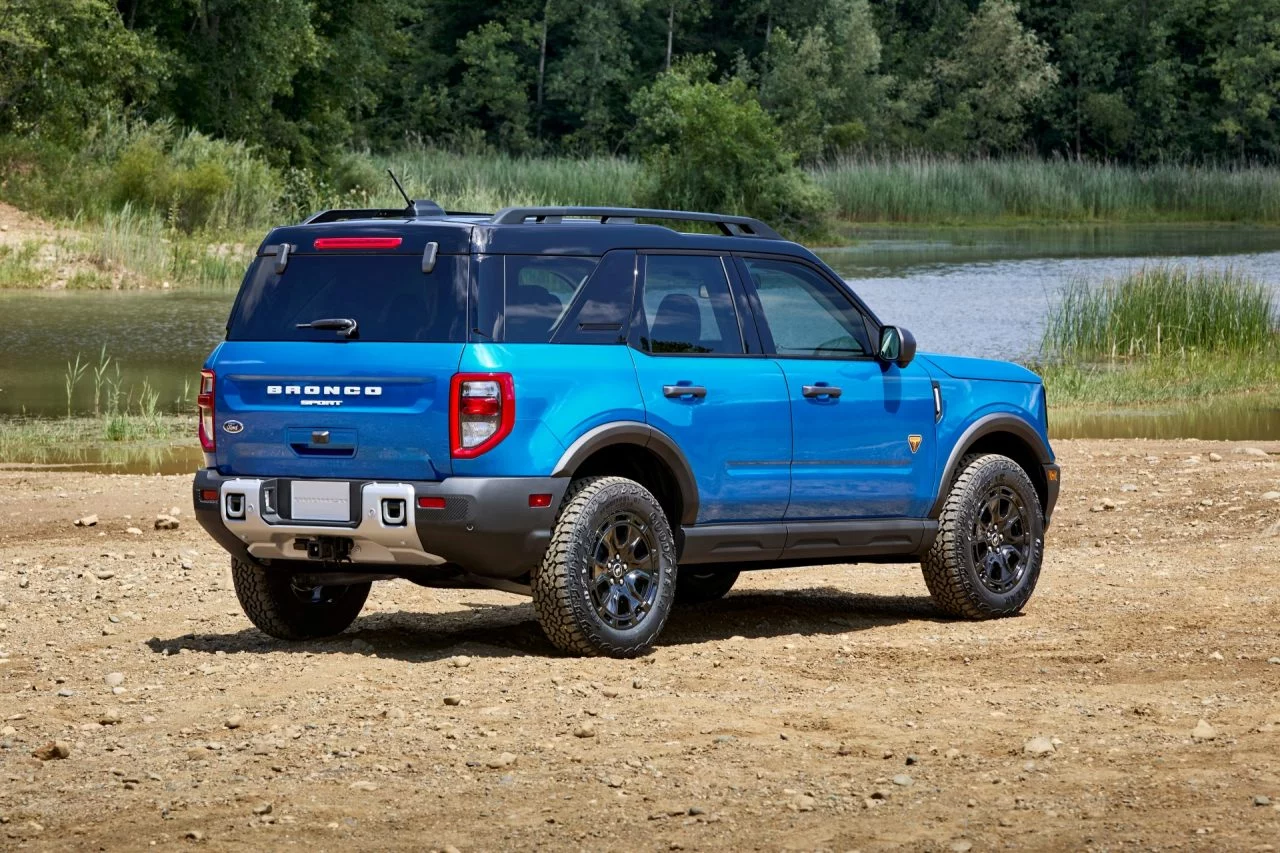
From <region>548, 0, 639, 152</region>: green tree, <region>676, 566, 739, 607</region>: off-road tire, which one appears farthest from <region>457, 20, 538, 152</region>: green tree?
<region>676, 566, 739, 607</region>: off-road tire

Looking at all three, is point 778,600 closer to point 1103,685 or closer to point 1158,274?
point 1103,685

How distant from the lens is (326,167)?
5538cm

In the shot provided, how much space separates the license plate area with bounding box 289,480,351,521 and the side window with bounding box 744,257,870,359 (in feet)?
7.25

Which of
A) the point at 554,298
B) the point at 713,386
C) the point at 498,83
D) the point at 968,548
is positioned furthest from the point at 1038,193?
the point at 554,298

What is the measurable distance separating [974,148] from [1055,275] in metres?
43.5

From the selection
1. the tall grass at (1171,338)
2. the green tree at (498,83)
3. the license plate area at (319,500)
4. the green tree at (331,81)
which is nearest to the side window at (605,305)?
the license plate area at (319,500)

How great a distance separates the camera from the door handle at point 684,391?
340 inches

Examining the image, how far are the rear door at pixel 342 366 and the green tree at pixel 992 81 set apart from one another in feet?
250

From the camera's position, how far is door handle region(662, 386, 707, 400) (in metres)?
8.65

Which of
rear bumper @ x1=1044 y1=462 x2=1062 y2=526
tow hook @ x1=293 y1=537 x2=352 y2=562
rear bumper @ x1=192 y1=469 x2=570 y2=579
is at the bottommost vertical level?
rear bumper @ x1=1044 y1=462 x2=1062 y2=526

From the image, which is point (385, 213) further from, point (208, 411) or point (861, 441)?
point (861, 441)

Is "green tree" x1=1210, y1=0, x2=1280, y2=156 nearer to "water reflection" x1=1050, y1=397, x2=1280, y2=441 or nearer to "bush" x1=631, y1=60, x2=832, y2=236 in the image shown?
"bush" x1=631, y1=60, x2=832, y2=236

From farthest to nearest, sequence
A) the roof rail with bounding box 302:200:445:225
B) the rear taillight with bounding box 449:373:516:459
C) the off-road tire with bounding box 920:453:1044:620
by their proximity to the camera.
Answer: the off-road tire with bounding box 920:453:1044:620
the roof rail with bounding box 302:200:445:225
the rear taillight with bounding box 449:373:516:459

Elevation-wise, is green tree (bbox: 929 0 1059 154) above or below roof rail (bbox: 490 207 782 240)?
above
